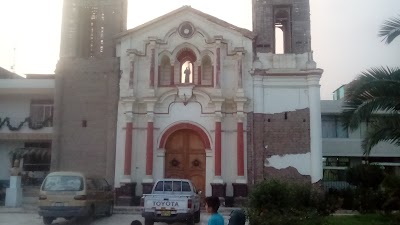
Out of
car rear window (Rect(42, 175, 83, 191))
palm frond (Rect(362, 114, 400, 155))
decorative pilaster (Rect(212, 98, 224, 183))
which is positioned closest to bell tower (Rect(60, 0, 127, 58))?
decorative pilaster (Rect(212, 98, 224, 183))

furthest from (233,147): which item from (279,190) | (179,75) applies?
(279,190)

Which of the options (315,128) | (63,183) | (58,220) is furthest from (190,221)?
(315,128)

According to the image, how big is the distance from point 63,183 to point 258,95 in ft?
38.8

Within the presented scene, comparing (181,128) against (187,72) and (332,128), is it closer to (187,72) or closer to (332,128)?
(187,72)

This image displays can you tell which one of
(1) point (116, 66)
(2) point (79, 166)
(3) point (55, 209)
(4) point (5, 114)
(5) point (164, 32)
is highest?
(5) point (164, 32)

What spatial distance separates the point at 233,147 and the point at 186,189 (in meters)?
7.65

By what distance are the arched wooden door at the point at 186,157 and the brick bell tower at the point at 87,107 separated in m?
2.95

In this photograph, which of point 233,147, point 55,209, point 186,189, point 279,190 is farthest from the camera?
point 233,147

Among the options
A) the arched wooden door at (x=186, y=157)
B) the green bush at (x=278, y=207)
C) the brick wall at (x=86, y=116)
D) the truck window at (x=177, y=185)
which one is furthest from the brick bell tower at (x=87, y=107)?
the green bush at (x=278, y=207)

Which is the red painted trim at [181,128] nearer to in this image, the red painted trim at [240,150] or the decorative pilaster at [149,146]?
the decorative pilaster at [149,146]

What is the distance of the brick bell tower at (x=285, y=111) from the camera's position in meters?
24.2

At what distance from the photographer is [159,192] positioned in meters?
16.8

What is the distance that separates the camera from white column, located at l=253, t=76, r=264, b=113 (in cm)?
2477

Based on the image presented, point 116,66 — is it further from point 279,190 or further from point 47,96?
point 279,190
